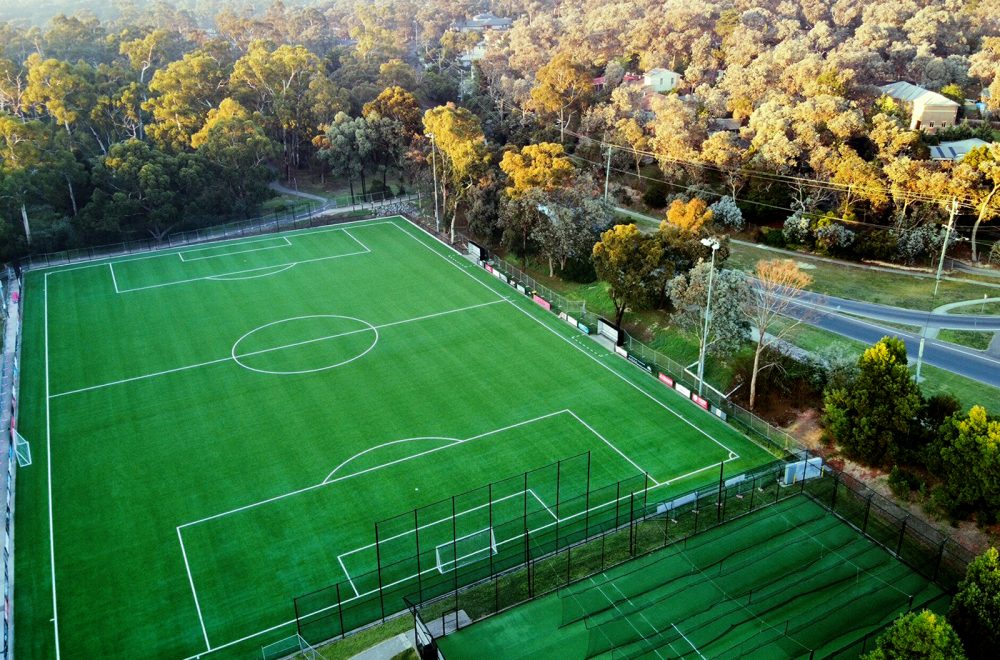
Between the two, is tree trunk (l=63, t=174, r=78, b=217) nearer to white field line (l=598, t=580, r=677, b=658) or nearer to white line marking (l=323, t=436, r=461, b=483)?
white line marking (l=323, t=436, r=461, b=483)

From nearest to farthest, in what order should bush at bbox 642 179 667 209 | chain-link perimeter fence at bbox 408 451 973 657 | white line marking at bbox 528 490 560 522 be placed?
chain-link perimeter fence at bbox 408 451 973 657, white line marking at bbox 528 490 560 522, bush at bbox 642 179 667 209

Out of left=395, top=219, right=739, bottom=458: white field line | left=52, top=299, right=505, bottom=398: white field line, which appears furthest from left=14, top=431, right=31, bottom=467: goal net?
left=395, top=219, right=739, bottom=458: white field line

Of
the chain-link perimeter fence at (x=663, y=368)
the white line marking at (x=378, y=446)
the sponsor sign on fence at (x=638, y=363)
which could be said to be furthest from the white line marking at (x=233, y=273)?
the white line marking at (x=378, y=446)

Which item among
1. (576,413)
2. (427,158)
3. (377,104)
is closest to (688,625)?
(576,413)

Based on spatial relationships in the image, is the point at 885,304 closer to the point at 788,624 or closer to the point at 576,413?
the point at 576,413

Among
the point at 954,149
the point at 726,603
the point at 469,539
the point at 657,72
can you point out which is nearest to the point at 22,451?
the point at 469,539

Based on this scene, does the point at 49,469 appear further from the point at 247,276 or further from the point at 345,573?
the point at 247,276
